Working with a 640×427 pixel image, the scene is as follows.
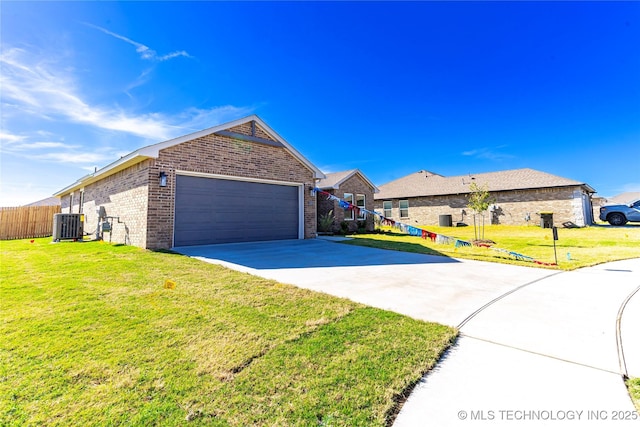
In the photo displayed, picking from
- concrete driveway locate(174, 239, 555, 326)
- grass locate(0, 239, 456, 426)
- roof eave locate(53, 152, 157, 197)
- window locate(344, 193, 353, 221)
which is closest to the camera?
grass locate(0, 239, 456, 426)

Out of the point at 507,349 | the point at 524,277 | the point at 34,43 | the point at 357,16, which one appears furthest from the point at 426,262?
the point at 34,43

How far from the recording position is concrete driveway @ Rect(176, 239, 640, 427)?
1.72m

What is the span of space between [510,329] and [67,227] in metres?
14.7

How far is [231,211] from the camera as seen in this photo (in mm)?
9531

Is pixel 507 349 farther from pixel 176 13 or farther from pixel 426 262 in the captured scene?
pixel 176 13

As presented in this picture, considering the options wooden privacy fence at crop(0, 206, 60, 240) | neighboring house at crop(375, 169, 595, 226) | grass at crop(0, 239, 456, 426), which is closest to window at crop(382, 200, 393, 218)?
neighboring house at crop(375, 169, 595, 226)

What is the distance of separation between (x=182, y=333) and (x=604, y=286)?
6.60 meters

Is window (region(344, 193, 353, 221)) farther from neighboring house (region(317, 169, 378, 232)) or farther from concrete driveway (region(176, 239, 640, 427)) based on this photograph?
concrete driveway (region(176, 239, 640, 427))

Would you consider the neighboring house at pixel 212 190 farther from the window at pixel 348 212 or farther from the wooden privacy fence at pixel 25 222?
the wooden privacy fence at pixel 25 222

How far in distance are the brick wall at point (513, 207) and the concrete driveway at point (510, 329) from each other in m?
14.3

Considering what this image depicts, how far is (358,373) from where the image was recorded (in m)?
2.03

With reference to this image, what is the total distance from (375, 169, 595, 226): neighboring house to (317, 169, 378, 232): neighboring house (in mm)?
6733

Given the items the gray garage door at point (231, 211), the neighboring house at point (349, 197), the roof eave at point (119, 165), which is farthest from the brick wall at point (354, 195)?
the roof eave at point (119, 165)

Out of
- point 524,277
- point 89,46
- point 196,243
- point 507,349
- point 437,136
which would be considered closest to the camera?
point 507,349
